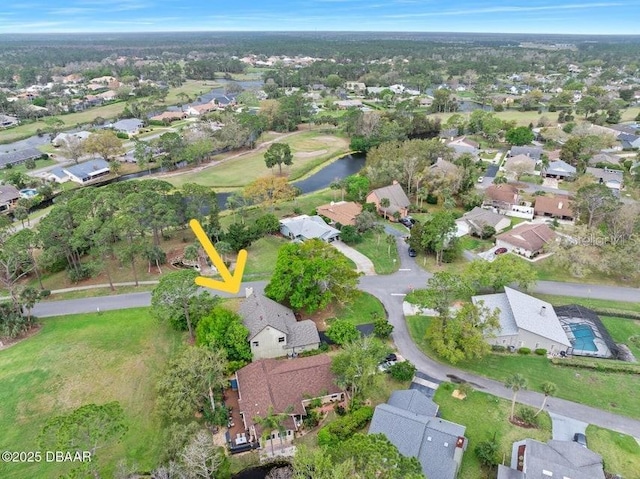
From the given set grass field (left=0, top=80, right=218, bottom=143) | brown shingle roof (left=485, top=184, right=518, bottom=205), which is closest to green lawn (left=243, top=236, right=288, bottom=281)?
brown shingle roof (left=485, top=184, right=518, bottom=205)

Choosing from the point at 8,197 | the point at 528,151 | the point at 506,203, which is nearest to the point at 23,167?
the point at 8,197

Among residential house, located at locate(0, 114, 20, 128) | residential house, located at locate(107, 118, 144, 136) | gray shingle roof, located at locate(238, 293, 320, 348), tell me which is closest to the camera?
gray shingle roof, located at locate(238, 293, 320, 348)

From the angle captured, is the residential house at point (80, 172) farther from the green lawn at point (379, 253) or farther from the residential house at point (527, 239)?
the residential house at point (527, 239)

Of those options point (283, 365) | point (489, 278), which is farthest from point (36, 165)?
point (489, 278)

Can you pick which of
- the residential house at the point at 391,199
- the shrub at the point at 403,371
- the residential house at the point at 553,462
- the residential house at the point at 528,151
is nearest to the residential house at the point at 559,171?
the residential house at the point at 528,151

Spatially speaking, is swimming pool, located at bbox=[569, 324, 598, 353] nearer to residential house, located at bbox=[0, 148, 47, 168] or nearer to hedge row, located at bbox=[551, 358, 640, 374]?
hedge row, located at bbox=[551, 358, 640, 374]

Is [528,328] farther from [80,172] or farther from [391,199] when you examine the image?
[80,172]
